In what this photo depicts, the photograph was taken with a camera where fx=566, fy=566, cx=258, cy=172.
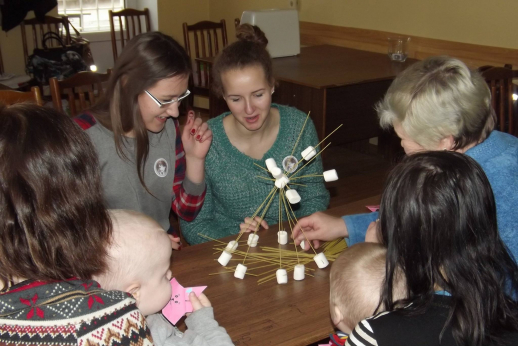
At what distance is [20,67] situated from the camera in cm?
578

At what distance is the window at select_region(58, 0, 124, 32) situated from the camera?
6109 mm

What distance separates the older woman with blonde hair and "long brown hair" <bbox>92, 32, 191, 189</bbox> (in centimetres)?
75

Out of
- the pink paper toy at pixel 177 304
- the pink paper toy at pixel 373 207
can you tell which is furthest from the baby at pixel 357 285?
the pink paper toy at pixel 373 207

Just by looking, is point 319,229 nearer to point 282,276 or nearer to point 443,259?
point 282,276

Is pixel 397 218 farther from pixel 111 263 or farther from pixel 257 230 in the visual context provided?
pixel 257 230

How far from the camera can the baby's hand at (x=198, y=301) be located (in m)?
1.38

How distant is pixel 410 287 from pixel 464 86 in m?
0.67

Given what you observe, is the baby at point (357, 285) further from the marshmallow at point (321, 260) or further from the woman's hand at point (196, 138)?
the woman's hand at point (196, 138)

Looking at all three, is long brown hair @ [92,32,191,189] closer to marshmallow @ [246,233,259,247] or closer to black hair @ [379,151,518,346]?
marshmallow @ [246,233,259,247]

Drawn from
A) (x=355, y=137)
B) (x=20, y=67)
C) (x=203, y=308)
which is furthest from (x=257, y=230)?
(x=20, y=67)

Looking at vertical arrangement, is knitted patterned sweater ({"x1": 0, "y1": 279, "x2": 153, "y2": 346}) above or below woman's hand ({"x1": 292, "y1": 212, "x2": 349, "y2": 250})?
above

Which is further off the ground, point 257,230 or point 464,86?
point 464,86

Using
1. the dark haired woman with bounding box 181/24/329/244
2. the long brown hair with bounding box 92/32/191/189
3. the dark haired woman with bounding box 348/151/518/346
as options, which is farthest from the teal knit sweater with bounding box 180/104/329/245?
the dark haired woman with bounding box 348/151/518/346

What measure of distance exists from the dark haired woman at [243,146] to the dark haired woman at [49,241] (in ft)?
3.81
